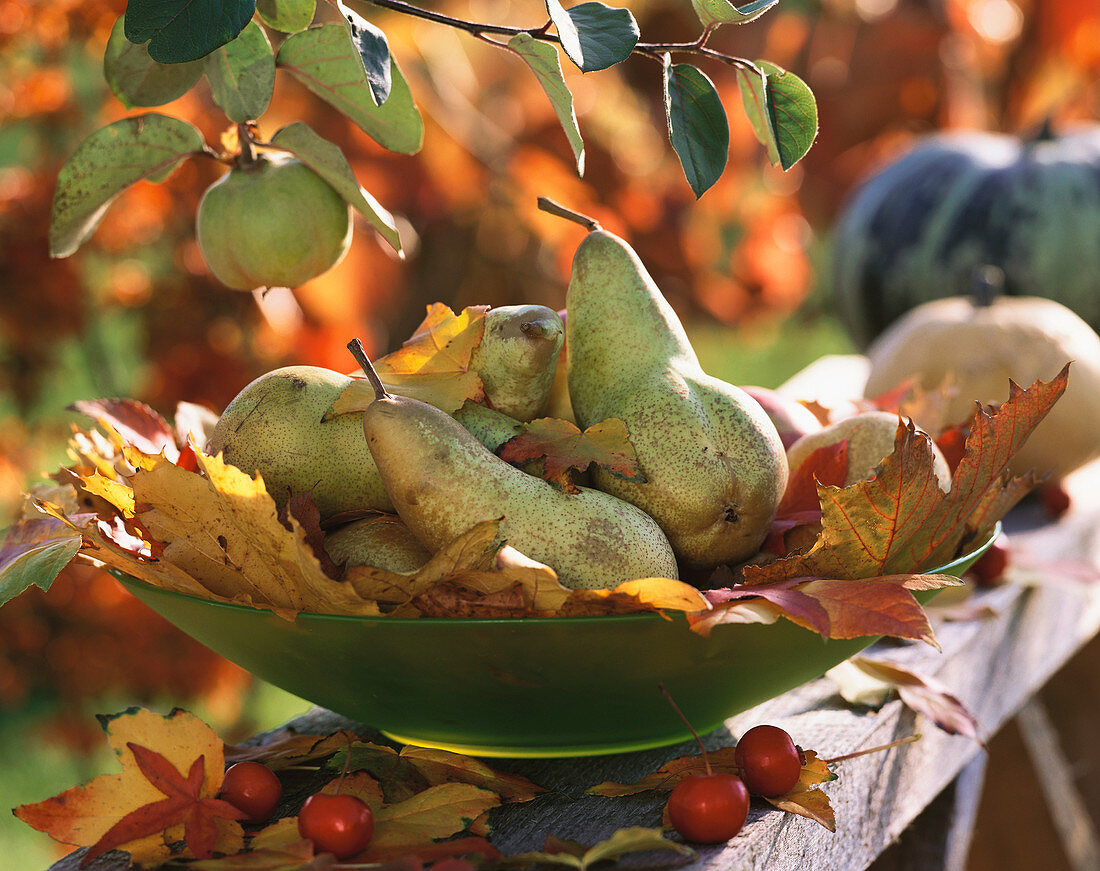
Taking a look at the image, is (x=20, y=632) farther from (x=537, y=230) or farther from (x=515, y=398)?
(x=515, y=398)

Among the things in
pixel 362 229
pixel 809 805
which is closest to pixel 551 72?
pixel 809 805

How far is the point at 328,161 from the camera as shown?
752 millimetres

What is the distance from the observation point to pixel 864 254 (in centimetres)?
213

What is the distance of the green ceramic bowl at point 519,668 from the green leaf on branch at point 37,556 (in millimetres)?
47

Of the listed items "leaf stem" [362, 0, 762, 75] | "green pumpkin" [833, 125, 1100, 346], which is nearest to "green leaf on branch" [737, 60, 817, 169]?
"leaf stem" [362, 0, 762, 75]

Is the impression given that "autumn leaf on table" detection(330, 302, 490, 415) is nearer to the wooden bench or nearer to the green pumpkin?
the wooden bench

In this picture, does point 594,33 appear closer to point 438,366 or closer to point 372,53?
point 372,53

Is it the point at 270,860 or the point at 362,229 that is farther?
the point at 362,229

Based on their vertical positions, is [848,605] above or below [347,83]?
below

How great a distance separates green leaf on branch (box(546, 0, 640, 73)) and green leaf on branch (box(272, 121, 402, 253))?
197mm

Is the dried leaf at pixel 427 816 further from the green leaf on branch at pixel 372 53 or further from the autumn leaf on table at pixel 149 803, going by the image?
the green leaf on branch at pixel 372 53

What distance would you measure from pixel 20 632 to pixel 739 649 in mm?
1961

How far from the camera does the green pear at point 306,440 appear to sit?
682 mm

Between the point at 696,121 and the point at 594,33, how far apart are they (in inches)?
3.4
